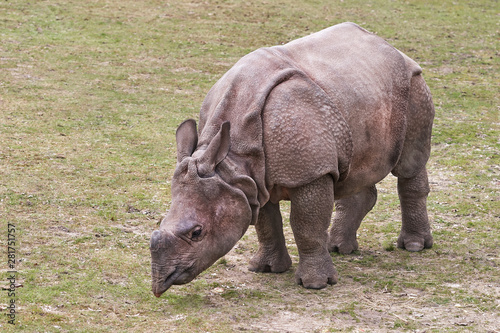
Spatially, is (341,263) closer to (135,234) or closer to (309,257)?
(309,257)

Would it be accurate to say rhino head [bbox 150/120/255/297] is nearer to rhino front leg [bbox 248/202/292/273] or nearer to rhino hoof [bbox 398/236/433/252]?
rhino front leg [bbox 248/202/292/273]

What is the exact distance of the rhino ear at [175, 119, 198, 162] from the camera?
725cm

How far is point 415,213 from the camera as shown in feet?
29.8

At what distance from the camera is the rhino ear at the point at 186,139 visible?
7250 millimetres

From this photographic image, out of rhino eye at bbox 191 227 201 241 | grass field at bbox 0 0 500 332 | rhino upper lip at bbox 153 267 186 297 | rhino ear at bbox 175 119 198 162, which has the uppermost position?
rhino ear at bbox 175 119 198 162

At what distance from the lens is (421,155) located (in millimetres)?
8812

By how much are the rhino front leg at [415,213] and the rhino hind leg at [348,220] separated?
38 centimetres

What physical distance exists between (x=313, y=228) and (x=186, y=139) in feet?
4.74

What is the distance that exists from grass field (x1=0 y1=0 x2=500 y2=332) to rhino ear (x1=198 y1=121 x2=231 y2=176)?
1.22 metres

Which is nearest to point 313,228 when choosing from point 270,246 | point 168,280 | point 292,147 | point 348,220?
point 270,246

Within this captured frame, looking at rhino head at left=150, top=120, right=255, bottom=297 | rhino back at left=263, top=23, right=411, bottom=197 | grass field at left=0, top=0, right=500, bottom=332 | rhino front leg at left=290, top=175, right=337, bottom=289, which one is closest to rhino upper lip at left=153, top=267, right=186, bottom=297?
rhino head at left=150, top=120, right=255, bottom=297

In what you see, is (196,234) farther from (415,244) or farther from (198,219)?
(415,244)

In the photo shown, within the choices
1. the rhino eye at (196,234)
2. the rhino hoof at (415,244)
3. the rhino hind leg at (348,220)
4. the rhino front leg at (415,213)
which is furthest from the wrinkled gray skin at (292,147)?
the rhino hoof at (415,244)

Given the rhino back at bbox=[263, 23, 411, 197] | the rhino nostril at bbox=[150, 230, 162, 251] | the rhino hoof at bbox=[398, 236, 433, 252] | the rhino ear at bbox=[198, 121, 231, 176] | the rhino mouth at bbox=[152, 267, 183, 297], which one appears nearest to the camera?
the rhino nostril at bbox=[150, 230, 162, 251]
